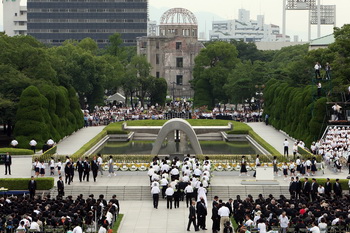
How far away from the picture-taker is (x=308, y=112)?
64.1m

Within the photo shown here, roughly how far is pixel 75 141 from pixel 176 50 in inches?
2759

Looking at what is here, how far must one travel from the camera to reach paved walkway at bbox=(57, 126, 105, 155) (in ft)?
203

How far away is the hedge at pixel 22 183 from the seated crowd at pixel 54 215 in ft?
23.5

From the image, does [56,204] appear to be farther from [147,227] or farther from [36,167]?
[36,167]

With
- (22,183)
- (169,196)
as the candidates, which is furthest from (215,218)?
(22,183)

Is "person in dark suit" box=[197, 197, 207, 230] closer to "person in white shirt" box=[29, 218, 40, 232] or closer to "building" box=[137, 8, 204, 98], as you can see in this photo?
"person in white shirt" box=[29, 218, 40, 232]

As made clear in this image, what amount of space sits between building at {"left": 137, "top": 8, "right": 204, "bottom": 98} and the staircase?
94.0m

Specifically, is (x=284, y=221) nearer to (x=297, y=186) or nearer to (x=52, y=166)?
(x=297, y=186)

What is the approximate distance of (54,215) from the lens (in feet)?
108

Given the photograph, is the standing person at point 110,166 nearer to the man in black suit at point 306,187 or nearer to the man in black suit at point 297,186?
the man in black suit at point 297,186

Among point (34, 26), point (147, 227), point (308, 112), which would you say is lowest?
point (147, 227)

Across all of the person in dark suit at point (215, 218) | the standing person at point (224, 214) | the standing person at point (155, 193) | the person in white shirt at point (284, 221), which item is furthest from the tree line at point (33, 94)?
the person in white shirt at point (284, 221)

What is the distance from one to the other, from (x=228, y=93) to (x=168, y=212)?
213 feet

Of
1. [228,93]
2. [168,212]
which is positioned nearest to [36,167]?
[168,212]
